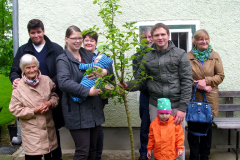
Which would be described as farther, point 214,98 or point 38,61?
point 214,98

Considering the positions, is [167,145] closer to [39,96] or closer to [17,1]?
[39,96]

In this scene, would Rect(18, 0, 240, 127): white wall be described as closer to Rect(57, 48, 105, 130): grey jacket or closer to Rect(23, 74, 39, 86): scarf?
Rect(23, 74, 39, 86): scarf

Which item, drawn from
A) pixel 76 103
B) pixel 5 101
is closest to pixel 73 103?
pixel 76 103

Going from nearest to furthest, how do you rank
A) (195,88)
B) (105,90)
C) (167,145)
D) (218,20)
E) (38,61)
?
(105,90) < (167,145) < (38,61) < (195,88) < (218,20)

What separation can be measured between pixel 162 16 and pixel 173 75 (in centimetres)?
166

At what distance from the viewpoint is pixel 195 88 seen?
3.33 m

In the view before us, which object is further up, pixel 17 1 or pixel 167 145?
pixel 17 1

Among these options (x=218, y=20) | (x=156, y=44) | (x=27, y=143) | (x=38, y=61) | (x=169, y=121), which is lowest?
(x=27, y=143)

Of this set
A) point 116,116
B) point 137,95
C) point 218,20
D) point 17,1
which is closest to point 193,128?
point 137,95

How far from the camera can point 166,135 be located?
2.85 metres

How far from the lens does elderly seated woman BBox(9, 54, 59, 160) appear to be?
2887mm

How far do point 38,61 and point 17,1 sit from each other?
1.82 metres

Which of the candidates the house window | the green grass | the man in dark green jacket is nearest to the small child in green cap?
the man in dark green jacket

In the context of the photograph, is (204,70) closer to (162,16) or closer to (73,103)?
(162,16)
